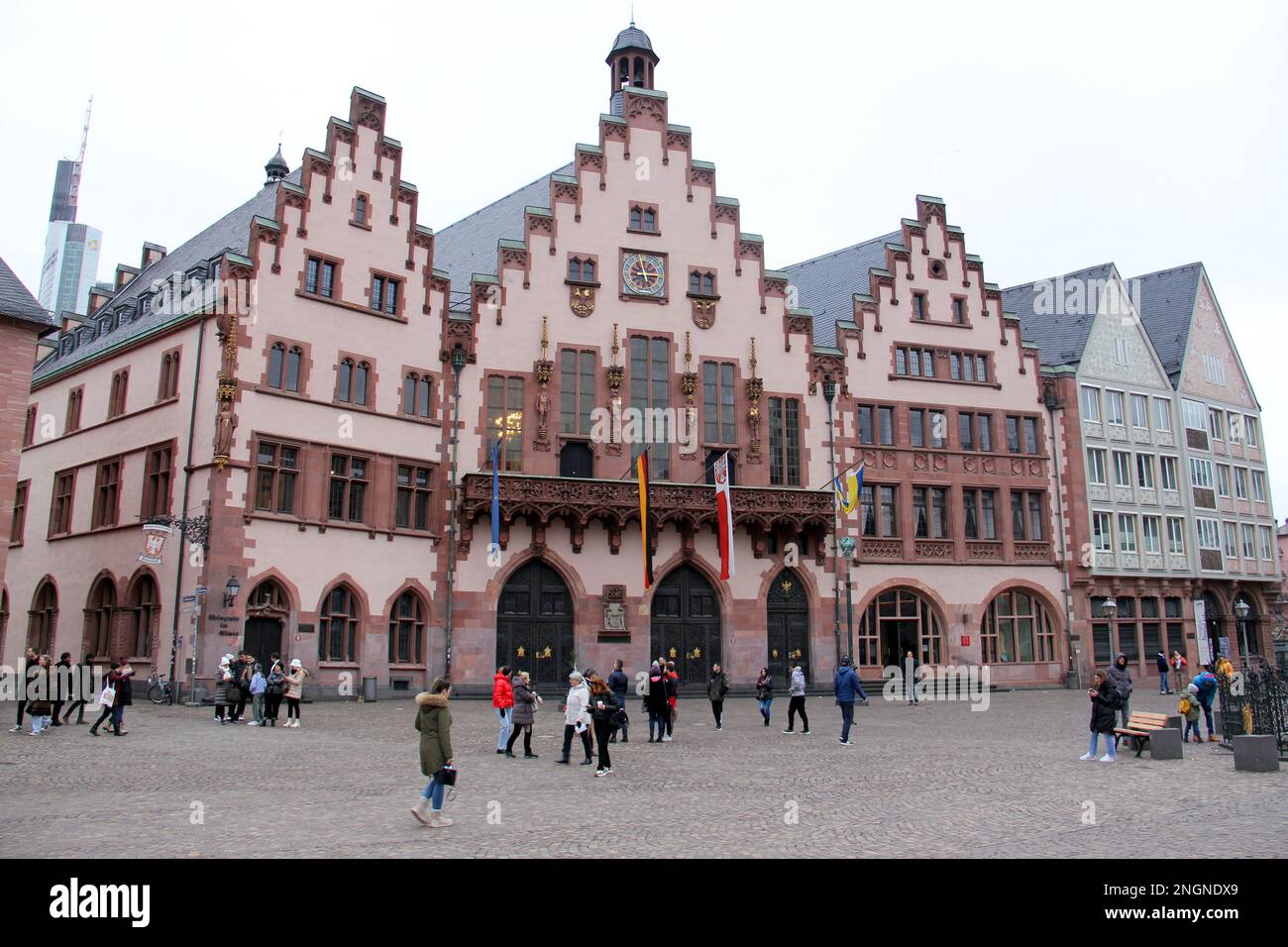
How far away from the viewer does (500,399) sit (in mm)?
40875

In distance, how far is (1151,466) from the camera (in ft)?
172

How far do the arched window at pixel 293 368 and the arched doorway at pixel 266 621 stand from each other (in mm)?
6534

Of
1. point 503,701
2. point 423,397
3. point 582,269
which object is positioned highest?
point 582,269

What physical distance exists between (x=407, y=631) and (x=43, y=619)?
1515cm

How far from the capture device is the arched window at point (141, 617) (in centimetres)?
3519

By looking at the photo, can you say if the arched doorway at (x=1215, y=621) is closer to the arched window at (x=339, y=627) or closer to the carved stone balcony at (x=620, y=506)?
the carved stone balcony at (x=620, y=506)

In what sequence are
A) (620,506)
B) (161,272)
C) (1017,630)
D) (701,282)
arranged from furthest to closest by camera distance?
(161,272)
(1017,630)
(701,282)
(620,506)

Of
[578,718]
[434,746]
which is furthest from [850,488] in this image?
[434,746]

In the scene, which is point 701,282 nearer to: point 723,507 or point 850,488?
point 850,488

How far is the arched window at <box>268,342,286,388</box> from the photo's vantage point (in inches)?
1404

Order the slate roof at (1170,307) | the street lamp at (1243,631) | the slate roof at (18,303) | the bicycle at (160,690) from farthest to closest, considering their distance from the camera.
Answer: the slate roof at (1170,307), the street lamp at (1243,631), the bicycle at (160,690), the slate roof at (18,303)

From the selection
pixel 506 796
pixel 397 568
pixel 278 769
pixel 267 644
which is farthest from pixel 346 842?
pixel 397 568

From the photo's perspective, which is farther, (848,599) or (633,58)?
(633,58)

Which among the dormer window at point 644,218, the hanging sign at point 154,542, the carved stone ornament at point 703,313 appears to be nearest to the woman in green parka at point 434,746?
the hanging sign at point 154,542
